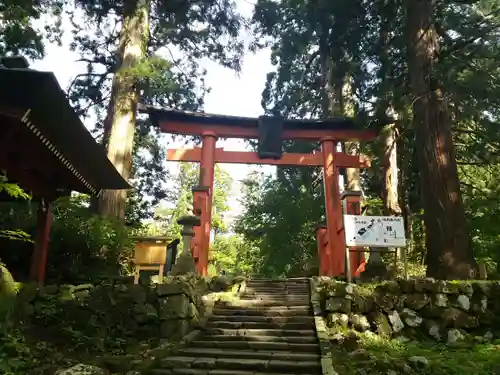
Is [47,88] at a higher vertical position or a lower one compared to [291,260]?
higher

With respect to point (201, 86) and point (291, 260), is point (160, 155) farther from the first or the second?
point (291, 260)

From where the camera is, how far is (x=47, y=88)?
492cm

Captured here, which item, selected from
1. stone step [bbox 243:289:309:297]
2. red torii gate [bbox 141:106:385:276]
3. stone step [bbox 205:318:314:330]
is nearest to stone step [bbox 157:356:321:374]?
stone step [bbox 205:318:314:330]

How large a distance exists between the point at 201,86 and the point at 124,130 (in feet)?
17.2

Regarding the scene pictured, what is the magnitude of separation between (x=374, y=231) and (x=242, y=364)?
146 inches

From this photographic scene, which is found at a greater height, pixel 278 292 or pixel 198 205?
pixel 198 205

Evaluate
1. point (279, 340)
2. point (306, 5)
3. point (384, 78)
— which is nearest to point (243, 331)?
point (279, 340)

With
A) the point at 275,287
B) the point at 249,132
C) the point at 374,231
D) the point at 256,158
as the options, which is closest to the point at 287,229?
the point at 256,158

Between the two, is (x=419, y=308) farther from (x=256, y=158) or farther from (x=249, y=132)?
(x=249, y=132)

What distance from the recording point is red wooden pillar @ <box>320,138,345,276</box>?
1073 centimetres

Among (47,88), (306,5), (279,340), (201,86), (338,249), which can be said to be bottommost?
(279,340)

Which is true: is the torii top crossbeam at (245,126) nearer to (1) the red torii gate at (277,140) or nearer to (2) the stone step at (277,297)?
(1) the red torii gate at (277,140)

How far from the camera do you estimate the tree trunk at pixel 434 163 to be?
7.38 m

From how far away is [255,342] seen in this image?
5941mm
